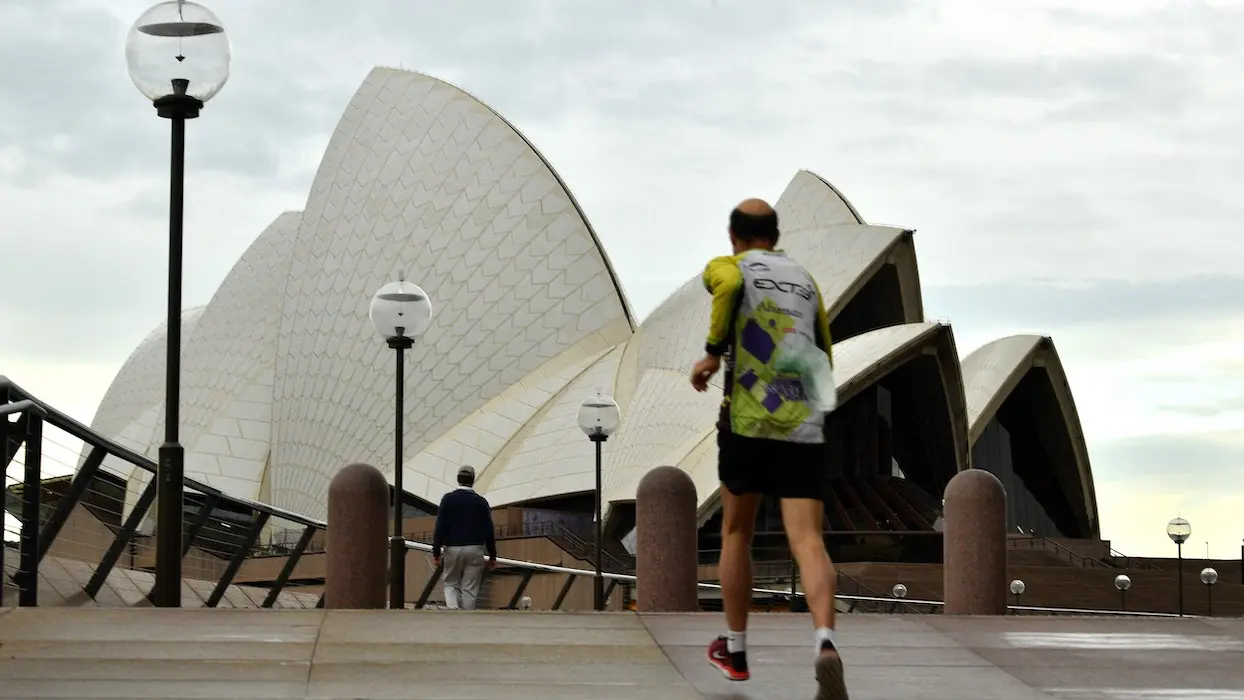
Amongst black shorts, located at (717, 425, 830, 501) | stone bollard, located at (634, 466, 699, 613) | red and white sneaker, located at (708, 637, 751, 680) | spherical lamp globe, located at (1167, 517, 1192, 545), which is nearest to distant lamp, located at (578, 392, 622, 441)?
stone bollard, located at (634, 466, 699, 613)

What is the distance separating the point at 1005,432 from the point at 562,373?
15605 mm

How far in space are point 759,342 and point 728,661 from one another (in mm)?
1096

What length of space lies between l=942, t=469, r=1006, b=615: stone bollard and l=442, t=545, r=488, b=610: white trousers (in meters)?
3.78

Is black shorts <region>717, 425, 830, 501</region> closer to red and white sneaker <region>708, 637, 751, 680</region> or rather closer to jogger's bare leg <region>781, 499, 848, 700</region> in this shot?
jogger's bare leg <region>781, 499, 848, 700</region>

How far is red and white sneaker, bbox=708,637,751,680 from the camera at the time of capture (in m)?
5.41

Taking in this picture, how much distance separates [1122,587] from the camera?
87.2ft

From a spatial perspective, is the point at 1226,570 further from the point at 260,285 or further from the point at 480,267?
the point at 260,285

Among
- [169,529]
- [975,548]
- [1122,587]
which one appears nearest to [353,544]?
[169,529]

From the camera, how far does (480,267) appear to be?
123 ft

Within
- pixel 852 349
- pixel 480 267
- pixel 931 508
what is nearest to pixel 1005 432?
pixel 931 508

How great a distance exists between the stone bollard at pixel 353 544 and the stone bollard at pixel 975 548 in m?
3.26

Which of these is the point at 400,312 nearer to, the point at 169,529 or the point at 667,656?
the point at 169,529

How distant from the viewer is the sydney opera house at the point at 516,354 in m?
34.5

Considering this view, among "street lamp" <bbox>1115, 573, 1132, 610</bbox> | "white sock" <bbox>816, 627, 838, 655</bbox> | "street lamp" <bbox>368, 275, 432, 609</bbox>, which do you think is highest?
"street lamp" <bbox>368, 275, 432, 609</bbox>
